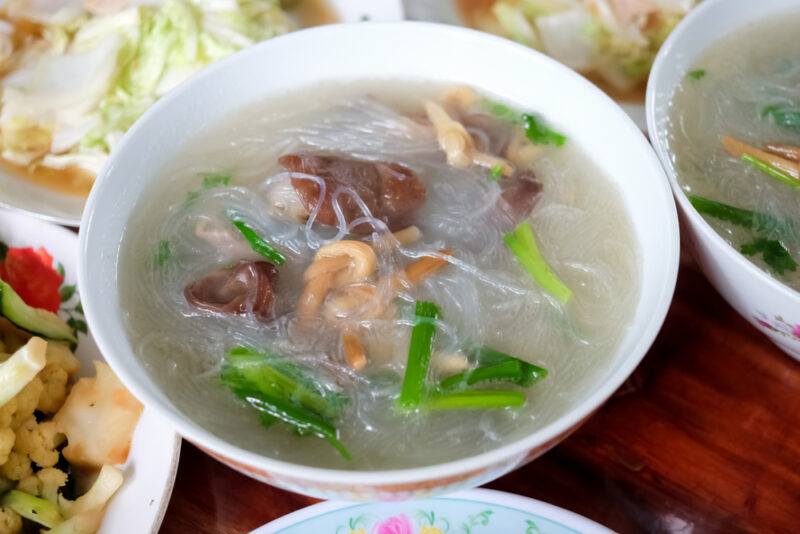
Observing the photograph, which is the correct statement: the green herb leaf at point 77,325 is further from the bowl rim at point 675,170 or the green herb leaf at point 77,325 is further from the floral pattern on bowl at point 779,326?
the floral pattern on bowl at point 779,326

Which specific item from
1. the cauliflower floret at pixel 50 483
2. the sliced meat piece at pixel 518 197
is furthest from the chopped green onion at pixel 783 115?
the cauliflower floret at pixel 50 483

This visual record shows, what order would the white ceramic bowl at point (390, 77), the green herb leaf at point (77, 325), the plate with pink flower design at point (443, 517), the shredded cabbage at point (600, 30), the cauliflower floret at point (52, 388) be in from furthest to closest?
the shredded cabbage at point (600, 30) → the green herb leaf at point (77, 325) → the cauliflower floret at point (52, 388) → the plate with pink flower design at point (443, 517) → the white ceramic bowl at point (390, 77)

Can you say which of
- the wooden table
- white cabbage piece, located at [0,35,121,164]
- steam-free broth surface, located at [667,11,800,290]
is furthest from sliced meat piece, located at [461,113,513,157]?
white cabbage piece, located at [0,35,121,164]

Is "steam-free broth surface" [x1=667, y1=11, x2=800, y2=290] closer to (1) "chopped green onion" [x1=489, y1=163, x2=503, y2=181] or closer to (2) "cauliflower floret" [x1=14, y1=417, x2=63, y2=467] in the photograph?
(1) "chopped green onion" [x1=489, y1=163, x2=503, y2=181]

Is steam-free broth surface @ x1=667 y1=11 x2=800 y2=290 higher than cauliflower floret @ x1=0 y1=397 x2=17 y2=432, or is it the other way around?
steam-free broth surface @ x1=667 y1=11 x2=800 y2=290

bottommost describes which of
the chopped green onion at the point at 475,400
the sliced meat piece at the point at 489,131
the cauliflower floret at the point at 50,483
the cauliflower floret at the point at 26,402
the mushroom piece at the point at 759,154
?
the cauliflower floret at the point at 50,483

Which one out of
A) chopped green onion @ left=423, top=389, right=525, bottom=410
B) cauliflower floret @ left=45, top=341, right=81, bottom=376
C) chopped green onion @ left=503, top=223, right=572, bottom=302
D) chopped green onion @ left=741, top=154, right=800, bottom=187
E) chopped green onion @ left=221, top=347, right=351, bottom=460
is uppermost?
chopped green onion @ left=741, top=154, right=800, bottom=187
